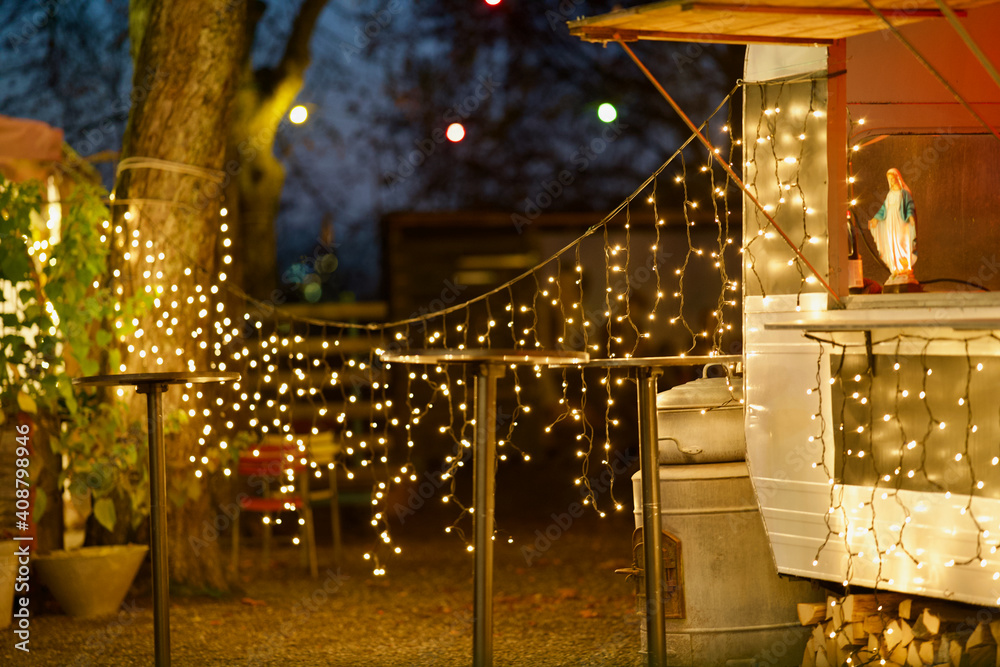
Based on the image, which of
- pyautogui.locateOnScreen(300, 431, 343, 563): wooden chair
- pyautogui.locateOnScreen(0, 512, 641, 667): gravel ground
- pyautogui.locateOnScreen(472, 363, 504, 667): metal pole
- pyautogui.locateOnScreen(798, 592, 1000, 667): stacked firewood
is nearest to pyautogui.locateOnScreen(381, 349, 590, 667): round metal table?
pyautogui.locateOnScreen(472, 363, 504, 667): metal pole

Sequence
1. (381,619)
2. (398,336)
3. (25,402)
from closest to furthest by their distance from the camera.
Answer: (398,336), (25,402), (381,619)

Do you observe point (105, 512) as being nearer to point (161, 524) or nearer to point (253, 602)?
point (253, 602)

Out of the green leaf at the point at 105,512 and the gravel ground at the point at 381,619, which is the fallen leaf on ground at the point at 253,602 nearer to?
the gravel ground at the point at 381,619

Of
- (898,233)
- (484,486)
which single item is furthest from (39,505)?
(898,233)

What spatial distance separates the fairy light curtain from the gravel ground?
461 mm

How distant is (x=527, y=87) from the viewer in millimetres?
14891

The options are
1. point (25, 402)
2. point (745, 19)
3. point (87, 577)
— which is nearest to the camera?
point (745, 19)

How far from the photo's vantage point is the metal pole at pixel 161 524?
4078 millimetres

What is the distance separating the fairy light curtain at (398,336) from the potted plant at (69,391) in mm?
198

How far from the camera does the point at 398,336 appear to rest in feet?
19.3

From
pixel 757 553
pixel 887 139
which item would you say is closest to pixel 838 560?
pixel 757 553

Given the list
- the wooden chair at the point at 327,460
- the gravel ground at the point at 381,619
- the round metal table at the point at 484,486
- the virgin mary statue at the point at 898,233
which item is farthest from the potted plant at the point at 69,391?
the virgin mary statue at the point at 898,233

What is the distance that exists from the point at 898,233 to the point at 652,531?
5.41ft

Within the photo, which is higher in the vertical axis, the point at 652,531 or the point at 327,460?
the point at 652,531
